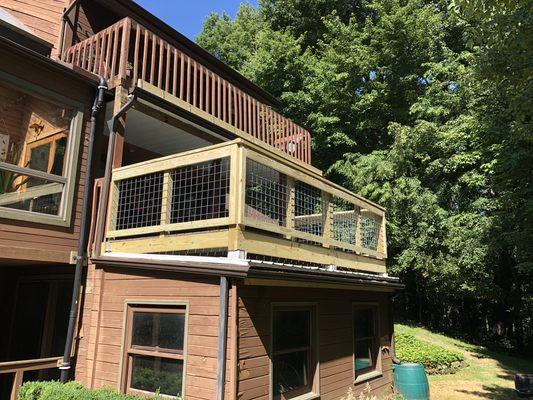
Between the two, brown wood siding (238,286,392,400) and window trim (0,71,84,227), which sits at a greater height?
window trim (0,71,84,227)

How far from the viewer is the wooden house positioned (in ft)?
17.1

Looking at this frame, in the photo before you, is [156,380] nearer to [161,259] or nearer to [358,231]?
[161,259]

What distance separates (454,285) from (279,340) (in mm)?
12876

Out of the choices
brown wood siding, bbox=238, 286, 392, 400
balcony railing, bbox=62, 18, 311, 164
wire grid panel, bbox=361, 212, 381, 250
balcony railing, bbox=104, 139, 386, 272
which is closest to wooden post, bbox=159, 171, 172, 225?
balcony railing, bbox=104, 139, 386, 272

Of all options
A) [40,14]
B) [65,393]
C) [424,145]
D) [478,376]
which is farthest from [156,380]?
[424,145]

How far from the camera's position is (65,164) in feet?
22.1

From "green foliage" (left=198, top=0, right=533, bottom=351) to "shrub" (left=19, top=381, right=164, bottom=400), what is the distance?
39.6 feet

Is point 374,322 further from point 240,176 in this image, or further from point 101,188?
point 101,188

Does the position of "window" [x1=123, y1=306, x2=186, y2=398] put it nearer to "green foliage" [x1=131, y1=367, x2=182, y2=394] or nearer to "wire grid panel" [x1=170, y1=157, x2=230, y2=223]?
"green foliage" [x1=131, y1=367, x2=182, y2=394]

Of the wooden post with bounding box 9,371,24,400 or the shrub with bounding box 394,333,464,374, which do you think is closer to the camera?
the wooden post with bounding box 9,371,24,400

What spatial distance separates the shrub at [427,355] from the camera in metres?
12.0

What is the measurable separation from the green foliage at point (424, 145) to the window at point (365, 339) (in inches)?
265

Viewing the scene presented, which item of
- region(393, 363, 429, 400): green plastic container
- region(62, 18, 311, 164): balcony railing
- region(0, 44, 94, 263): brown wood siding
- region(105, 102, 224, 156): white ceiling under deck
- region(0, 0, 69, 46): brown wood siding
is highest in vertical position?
region(0, 0, 69, 46): brown wood siding

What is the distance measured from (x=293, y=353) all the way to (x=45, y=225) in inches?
155
